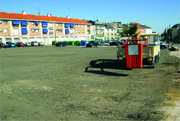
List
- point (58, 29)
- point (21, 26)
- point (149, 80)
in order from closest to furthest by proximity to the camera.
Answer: point (149, 80)
point (21, 26)
point (58, 29)

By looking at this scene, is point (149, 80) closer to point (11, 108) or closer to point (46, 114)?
point (46, 114)

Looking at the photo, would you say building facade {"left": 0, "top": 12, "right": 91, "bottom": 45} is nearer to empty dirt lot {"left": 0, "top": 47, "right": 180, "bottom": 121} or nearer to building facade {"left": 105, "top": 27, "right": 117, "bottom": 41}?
building facade {"left": 105, "top": 27, "right": 117, "bottom": 41}

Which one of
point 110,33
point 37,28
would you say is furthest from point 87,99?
point 110,33

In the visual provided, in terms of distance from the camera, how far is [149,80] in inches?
341

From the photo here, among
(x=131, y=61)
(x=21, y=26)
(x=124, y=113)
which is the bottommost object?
(x=124, y=113)

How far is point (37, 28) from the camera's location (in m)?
69.4

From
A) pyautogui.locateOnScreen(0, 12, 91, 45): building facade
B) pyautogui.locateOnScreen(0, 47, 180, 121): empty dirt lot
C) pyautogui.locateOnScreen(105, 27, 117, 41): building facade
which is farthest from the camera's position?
pyautogui.locateOnScreen(105, 27, 117, 41): building facade

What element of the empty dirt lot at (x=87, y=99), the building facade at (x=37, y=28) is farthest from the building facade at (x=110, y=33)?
the empty dirt lot at (x=87, y=99)

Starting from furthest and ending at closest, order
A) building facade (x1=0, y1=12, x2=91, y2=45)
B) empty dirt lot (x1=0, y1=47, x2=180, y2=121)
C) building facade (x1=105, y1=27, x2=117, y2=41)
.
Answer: building facade (x1=105, y1=27, x2=117, y2=41) → building facade (x1=0, y1=12, x2=91, y2=45) → empty dirt lot (x1=0, y1=47, x2=180, y2=121)

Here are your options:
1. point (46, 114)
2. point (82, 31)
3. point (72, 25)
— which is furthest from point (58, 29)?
point (46, 114)

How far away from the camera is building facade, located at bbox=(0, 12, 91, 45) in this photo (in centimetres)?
6059

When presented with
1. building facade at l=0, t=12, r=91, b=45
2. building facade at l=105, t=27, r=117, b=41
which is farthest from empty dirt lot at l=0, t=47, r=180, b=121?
building facade at l=105, t=27, r=117, b=41

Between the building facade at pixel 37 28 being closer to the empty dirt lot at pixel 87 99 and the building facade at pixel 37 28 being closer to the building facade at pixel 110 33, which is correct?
the building facade at pixel 110 33

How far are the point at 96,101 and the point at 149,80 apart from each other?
3.87m
